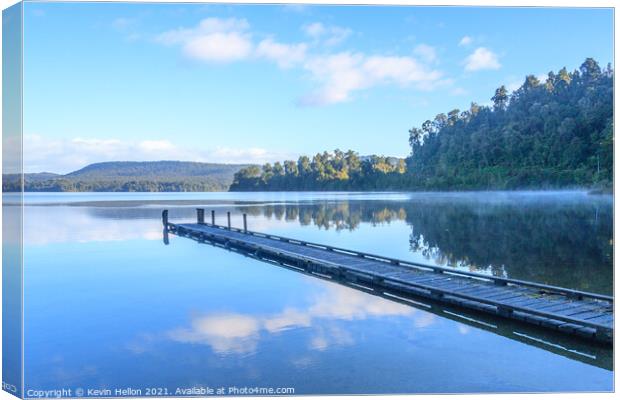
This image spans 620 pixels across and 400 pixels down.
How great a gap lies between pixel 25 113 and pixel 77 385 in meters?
2.39

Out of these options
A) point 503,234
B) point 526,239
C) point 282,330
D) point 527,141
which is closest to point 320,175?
point 503,234

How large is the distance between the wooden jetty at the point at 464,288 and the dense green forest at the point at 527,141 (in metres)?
1.53

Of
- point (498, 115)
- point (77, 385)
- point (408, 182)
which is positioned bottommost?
point (77, 385)

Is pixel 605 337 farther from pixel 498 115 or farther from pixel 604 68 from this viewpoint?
pixel 498 115

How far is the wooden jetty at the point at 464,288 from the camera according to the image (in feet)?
19.6

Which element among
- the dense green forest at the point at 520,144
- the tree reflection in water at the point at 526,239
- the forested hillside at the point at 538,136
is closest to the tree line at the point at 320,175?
the dense green forest at the point at 520,144

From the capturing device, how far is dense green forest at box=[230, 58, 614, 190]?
25.8 feet

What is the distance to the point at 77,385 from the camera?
4879 millimetres

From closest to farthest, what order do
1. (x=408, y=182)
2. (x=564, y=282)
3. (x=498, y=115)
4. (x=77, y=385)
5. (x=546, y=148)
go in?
(x=77, y=385) < (x=564, y=282) < (x=546, y=148) < (x=498, y=115) < (x=408, y=182)

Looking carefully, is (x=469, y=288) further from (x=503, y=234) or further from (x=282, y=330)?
(x=503, y=234)

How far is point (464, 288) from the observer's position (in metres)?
7.71

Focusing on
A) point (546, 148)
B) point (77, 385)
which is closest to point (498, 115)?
point (546, 148)

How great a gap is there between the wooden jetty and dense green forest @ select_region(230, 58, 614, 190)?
5.03 feet

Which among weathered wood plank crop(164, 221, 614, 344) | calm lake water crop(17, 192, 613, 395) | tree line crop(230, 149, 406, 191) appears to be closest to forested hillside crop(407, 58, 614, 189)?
calm lake water crop(17, 192, 613, 395)
